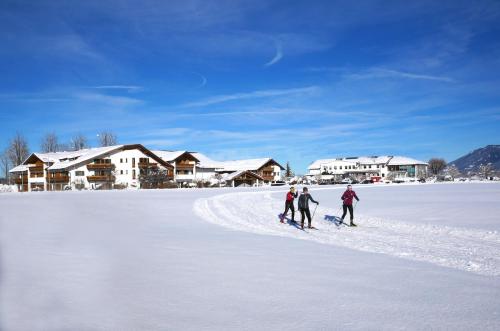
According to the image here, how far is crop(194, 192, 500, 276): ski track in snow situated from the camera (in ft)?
29.3

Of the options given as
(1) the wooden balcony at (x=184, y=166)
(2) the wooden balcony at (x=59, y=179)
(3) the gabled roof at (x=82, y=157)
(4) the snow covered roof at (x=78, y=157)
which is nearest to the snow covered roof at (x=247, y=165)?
(1) the wooden balcony at (x=184, y=166)

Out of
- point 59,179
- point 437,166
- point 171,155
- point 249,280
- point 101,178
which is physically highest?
point 171,155

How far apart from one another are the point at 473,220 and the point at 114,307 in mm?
15270

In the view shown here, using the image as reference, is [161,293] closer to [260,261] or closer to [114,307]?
[114,307]

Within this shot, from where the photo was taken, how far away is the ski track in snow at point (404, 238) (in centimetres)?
893

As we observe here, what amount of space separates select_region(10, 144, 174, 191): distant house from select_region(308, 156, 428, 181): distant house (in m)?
64.6

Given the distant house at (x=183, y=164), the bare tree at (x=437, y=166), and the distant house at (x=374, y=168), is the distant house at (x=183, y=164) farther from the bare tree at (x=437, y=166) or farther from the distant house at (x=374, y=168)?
the bare tree at (x=437, y=166)

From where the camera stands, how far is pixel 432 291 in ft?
20.7

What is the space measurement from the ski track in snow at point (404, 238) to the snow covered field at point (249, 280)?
0.05 meters

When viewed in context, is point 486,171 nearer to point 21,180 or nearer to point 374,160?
point 374,160

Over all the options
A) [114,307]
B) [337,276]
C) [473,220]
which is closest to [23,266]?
[114,307]

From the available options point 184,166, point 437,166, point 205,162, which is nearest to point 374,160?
point 437,166

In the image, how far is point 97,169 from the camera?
241ft

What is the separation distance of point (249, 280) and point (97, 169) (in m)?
71.8
